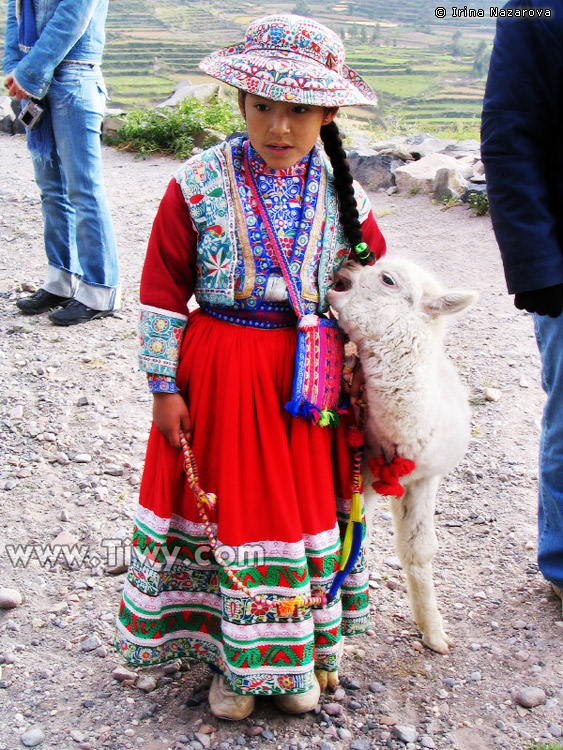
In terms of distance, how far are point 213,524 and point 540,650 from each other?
51.5 inches

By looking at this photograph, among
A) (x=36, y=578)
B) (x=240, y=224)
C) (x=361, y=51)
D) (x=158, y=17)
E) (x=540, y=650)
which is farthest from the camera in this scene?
Answer: (x=158, y=17)

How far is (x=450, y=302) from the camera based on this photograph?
7.13 ft

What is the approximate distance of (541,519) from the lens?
2830 millimetres

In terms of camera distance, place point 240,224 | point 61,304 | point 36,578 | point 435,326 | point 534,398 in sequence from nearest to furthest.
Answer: point 240,224 → point 435,326 → point 36,578 → point 534,398 → point 61,304

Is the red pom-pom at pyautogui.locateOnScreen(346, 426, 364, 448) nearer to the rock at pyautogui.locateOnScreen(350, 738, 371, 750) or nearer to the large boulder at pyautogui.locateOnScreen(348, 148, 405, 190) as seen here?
the rock at pyautogui.locateOnScreen(350, 738, 371, 750)

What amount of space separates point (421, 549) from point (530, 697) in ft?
1.87

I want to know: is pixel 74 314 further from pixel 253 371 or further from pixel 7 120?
pixel 7 120

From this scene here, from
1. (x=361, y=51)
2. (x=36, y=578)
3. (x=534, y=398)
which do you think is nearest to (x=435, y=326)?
(x=36, y=578)

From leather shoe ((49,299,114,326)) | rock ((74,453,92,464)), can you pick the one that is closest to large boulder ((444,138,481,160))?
leather shoe ((49,299,114,326))

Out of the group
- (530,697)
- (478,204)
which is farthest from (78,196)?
(478,204)

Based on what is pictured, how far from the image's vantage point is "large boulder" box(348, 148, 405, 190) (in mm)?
8109

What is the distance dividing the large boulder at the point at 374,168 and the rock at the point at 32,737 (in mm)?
6785

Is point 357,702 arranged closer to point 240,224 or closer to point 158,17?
point 240,224

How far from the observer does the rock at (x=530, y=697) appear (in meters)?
2.44
